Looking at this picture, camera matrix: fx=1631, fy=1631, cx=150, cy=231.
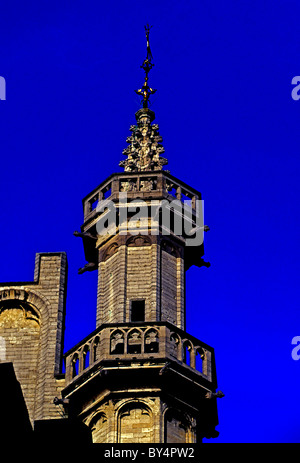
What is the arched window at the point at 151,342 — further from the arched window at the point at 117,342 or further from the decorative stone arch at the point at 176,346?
the arched window at the point at 117,342

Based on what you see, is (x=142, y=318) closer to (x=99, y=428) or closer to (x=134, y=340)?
(x=134, y=340)

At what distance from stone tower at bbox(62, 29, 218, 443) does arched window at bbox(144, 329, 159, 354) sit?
0.07 feet

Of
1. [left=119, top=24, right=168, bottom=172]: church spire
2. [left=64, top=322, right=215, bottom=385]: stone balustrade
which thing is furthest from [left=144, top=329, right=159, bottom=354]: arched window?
[left=119, top=24, right=168, bottom=172]: church spire

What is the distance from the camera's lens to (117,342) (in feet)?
104

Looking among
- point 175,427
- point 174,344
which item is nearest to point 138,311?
point 174,344

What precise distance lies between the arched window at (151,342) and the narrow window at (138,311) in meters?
1.02

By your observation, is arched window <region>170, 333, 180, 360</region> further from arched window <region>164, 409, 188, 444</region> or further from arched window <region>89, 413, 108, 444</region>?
arched window <region>89, 413, 108, 444</region>

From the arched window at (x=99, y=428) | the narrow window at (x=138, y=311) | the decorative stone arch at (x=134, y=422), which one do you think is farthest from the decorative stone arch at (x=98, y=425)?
the narrow window at (x=138, y=311)

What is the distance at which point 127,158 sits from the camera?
36.7 m

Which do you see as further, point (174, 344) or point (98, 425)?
point (174, 344)

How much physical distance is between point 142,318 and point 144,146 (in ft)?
17.6

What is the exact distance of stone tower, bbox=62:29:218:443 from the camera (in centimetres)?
3134

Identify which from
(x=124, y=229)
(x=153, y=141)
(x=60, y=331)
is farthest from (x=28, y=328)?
(x=153, y=141)
